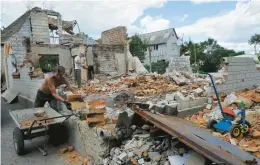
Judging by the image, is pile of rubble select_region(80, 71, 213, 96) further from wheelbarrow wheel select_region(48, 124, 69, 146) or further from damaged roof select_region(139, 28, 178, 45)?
damaged roof select_region(139, 28, 178, 45)

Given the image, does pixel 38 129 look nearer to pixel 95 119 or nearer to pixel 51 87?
pixel 51 87

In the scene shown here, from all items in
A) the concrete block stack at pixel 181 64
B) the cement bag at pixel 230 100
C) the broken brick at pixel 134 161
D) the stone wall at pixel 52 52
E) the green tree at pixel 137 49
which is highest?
the green tree at pixel 137 49

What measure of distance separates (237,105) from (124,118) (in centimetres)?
302

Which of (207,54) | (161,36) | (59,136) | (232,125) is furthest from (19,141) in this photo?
(161,36)

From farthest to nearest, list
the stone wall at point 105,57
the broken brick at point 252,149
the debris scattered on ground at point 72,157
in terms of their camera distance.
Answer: the stone wall at point 105,57, the debris scattered on ground at point 72,157, the broken brick at point 252,149

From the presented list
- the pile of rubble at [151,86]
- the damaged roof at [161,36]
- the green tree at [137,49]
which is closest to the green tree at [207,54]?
the damaged roof at [161,36]

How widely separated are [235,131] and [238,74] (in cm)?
372

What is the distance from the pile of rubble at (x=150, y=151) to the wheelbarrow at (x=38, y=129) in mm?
1631

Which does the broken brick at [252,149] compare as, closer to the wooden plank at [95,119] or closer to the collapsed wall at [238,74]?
the wooden plank at [95,119]

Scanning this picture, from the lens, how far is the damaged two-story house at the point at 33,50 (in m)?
10.4

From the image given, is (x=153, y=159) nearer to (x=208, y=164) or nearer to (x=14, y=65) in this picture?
(x=208, y=164)

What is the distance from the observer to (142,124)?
4383 millimetres

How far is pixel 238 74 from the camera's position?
6949mm

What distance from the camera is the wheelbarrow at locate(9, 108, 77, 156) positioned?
4.86 m
